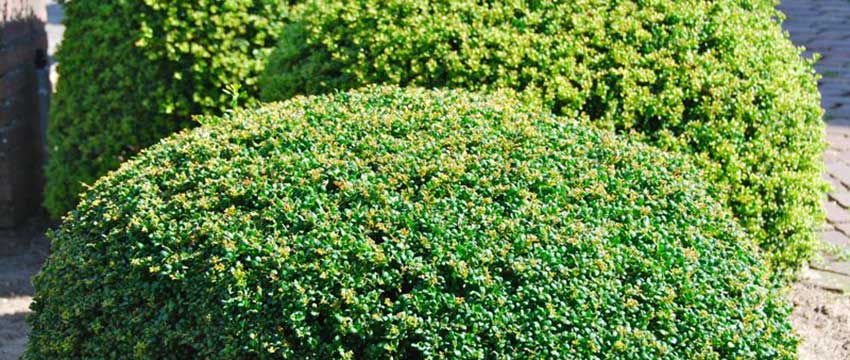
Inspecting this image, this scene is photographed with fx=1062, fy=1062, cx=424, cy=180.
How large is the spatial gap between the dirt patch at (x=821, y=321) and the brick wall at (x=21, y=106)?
14.5 feet

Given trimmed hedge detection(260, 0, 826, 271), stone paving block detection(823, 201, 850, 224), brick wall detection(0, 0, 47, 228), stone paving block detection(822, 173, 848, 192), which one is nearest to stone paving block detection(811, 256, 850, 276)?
stone paving block detection(823, 201, 850, 224)

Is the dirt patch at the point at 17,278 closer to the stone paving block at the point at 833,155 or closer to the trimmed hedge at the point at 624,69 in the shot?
the trimmed hedge at the point at 624,69

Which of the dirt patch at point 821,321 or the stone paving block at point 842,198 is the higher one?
Result: the stone paving block at point 842,198

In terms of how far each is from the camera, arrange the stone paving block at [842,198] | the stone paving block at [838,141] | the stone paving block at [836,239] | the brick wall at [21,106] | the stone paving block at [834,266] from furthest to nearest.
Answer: the stone paving block at [838,141] → the stone paving block at [842,198] → the brick wall at [21,106] → the stone paving block at [836,239] → the stone paving block at [834,266]

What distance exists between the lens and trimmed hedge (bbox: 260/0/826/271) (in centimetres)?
430

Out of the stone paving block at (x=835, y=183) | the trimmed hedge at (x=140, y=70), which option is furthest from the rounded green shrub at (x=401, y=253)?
the stone paving block at (x=835, y=183)

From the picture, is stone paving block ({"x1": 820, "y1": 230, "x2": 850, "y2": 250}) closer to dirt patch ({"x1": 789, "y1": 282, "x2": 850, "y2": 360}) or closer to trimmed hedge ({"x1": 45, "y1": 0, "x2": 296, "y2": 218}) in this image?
dirt patch ({"x1": 789, "y1": 282, "x2": 850, "y2": 360})

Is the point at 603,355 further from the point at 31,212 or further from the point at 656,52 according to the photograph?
the point at 31,212

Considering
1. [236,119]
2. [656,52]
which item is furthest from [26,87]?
[656,52]

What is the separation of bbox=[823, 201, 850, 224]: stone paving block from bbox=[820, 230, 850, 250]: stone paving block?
0.18m

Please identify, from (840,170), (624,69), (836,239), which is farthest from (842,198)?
(624,69)

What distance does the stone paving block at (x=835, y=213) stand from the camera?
20.4ft

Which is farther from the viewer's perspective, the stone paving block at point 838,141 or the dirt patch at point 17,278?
the stone paving block at point 838,141

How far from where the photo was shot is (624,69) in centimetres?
438
